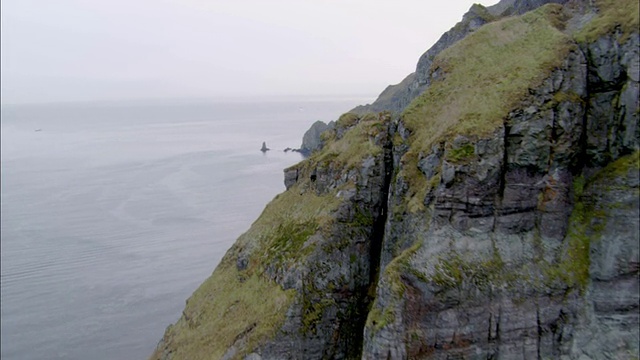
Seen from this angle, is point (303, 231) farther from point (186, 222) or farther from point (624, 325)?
point (186, 222)

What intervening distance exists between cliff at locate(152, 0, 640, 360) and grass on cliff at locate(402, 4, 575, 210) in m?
0.10

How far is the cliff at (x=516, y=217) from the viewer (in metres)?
28.9

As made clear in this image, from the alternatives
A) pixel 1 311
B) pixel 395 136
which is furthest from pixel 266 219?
pixel 1 311

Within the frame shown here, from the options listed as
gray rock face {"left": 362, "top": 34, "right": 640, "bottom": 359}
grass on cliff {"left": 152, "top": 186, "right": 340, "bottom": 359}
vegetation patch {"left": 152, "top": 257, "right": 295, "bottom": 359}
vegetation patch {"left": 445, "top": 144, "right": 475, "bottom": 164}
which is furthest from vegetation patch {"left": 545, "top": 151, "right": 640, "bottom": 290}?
vegetation patch {"left": 152, "top": 257, "right": 295, "bottom": 359}

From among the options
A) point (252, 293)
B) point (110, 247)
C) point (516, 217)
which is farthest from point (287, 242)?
point (110, 247)

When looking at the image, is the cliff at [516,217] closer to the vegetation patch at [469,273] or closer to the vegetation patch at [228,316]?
the vegetation patch at [469,273]

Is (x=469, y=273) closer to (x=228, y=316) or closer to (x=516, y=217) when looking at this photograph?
(x=516, y=217)

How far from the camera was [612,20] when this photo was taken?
31109 mm

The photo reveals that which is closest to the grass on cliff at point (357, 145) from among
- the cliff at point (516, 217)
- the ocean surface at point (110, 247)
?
the cliff at point (516, 217)

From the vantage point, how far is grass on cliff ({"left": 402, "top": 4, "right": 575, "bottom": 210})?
32031 millimetres

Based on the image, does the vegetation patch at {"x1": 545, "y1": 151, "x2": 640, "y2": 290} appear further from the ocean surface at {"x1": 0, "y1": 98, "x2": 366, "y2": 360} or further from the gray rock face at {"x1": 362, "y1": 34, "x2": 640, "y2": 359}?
the ocean surface at {"x1": 0, "y1": 98, "x2": 366, "y2": 360}

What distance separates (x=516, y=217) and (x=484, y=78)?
9.95 m

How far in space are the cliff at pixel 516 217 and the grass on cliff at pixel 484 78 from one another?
10cm

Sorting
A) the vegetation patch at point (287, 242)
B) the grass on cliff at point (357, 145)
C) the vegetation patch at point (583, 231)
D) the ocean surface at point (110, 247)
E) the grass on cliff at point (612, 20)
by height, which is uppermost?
the grass on cliff at point (612, 20)
